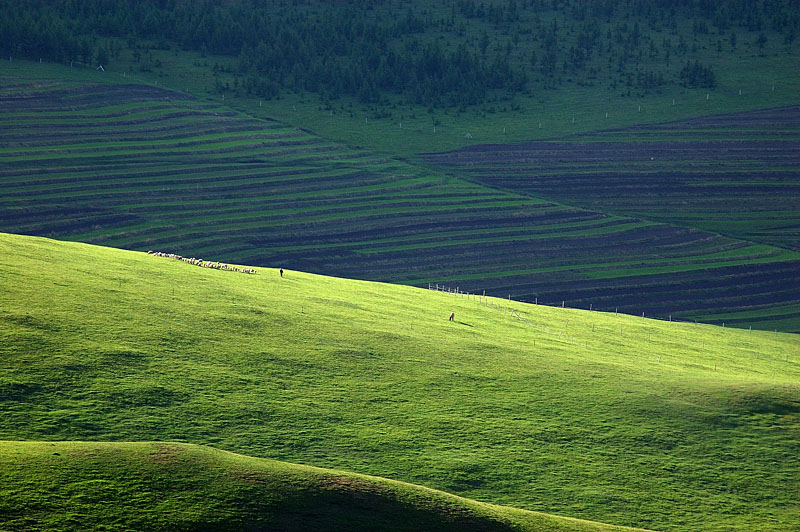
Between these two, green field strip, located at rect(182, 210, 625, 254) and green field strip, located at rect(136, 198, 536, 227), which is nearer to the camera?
green field strip, located at rect(182, 210, 625, 254)

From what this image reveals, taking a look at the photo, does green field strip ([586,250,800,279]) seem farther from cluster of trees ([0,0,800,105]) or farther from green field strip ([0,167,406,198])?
cluster of trees ([0,0,800,105])

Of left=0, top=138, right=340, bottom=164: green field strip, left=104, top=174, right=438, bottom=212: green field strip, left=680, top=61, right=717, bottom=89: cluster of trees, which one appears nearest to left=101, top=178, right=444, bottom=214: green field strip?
left=104, top=174, right=438, bottom=212: green field strip

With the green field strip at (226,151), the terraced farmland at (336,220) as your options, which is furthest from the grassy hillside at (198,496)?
the green field strip at (226,151)

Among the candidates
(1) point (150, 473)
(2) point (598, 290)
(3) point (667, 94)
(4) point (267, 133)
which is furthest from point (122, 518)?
(3) point (667, 94)

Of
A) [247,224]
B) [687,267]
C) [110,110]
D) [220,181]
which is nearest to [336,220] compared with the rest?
[247,224]

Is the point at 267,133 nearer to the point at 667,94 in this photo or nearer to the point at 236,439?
the point at 667,94
